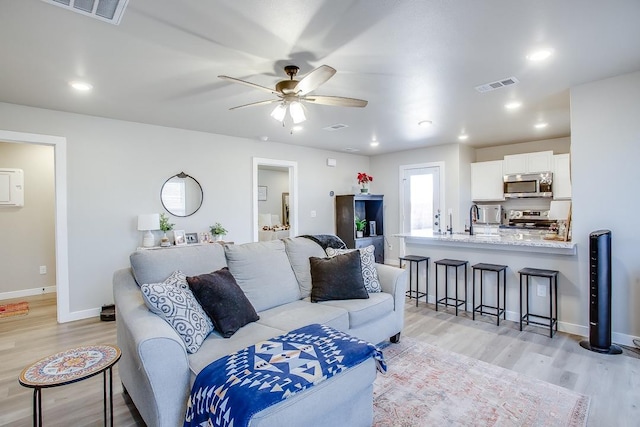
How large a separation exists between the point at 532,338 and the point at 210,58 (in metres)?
3.98

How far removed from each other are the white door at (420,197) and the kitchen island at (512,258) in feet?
7.02

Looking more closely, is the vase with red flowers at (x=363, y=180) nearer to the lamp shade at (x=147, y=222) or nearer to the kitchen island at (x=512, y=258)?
the kitchen island at (x=512, y=258)

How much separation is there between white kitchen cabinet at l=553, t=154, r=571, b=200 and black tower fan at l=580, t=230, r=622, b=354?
9.91 feet

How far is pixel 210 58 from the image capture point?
8.61 feet

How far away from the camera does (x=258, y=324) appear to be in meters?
2.32

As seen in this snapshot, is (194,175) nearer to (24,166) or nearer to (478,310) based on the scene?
(24,166)

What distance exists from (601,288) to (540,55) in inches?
83.2

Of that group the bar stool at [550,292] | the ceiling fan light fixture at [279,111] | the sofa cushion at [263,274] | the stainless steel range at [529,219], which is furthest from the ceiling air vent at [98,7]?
the stainless steel range at [529,219]

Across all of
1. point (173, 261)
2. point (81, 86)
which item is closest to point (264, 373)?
point (173, 261)

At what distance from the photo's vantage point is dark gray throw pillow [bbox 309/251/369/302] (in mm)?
2891

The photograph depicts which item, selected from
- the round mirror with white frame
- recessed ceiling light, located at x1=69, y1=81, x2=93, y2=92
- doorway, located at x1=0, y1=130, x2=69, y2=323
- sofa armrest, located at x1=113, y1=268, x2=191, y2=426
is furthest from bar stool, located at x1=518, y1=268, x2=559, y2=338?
doorway, located at x1=0, y1=130, x2=69, y2=323

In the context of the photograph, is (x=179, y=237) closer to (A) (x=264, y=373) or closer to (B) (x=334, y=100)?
(B) (x=334, y=100)

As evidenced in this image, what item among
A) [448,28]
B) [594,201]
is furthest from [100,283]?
[594,201]

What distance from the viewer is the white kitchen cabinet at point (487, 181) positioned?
6.24m
